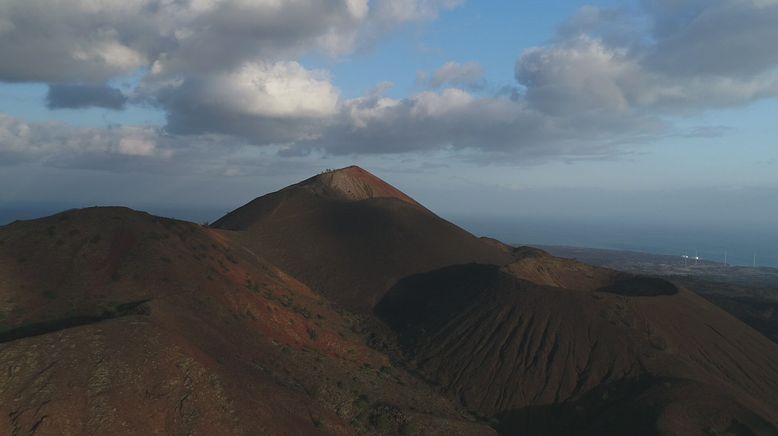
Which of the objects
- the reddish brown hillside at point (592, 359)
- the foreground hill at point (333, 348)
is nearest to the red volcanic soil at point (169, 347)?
the foreground hill at point (333, 348)

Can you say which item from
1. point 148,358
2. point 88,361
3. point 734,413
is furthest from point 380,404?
point 734,413

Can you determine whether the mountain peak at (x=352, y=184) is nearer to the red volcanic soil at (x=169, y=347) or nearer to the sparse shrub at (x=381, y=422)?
the red volcanic soil at (x=169, y=347)

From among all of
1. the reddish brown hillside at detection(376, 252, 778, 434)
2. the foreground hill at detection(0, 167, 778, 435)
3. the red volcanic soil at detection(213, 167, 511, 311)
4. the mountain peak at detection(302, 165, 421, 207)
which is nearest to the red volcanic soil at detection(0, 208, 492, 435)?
the foreground hill at detection(0, 167, 778, 435)

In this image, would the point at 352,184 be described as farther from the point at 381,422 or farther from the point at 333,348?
the point at 381,422

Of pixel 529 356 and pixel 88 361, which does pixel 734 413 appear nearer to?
pixel 529 356

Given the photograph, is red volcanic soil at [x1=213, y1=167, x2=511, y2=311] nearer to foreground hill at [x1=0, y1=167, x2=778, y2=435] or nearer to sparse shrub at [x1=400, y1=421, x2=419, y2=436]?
foreground hill at [x1=0, y1=167, x2=778, y2=435]
